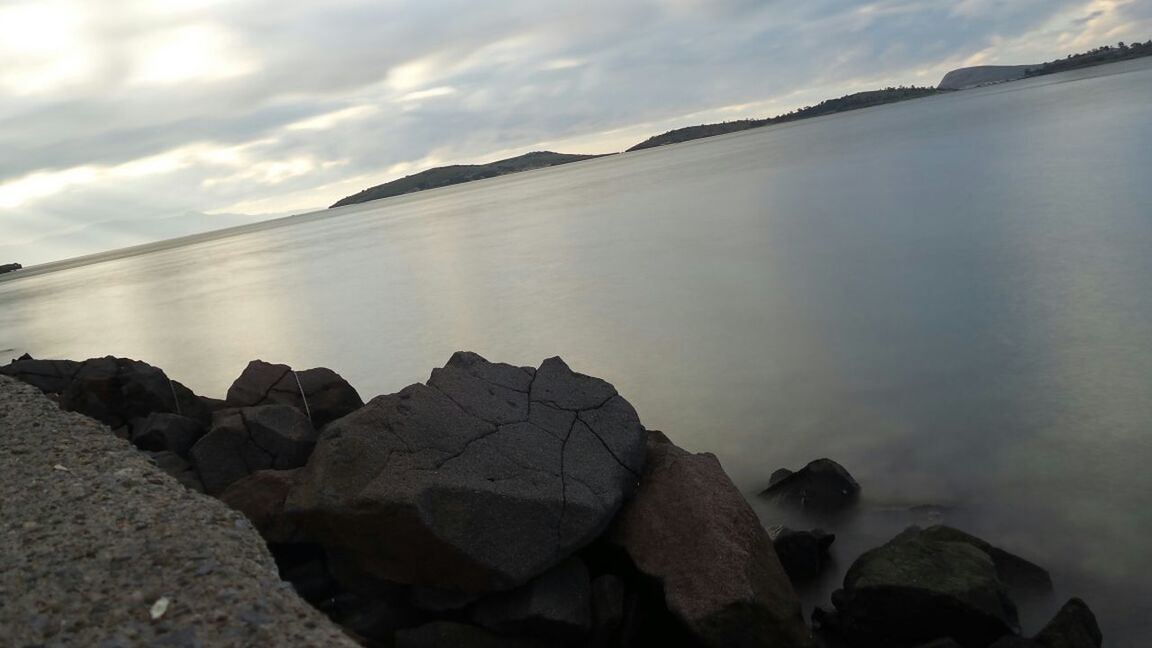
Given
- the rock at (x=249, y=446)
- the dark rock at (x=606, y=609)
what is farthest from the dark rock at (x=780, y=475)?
the rock at (x=249, y=446)

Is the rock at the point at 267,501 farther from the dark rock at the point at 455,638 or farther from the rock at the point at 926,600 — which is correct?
the rock at the point at 926,600

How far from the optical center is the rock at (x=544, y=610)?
226 inches

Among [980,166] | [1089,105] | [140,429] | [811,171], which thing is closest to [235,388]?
[140,429]

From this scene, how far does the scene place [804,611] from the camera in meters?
6.45

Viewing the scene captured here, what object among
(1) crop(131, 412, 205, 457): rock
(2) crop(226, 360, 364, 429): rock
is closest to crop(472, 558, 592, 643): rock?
(1) crop(131, 412, 205, 457): rock

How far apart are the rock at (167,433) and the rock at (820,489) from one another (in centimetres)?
552

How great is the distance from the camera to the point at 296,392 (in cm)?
926

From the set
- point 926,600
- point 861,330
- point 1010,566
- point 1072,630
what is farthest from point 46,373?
point 861,330

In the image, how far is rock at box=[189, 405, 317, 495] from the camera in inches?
294

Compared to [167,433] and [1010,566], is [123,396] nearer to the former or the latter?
[167,433]

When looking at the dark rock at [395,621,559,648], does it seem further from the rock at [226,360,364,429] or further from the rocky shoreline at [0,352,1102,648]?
the rock at [226,360,364,429]

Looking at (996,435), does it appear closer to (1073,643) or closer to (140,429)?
(1073,643)

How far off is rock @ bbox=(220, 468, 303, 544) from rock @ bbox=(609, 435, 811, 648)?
2.38 m

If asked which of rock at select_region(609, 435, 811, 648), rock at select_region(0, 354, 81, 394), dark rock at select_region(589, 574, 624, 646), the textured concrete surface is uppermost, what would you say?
rock at select_region(0, 354, 81, 394)
